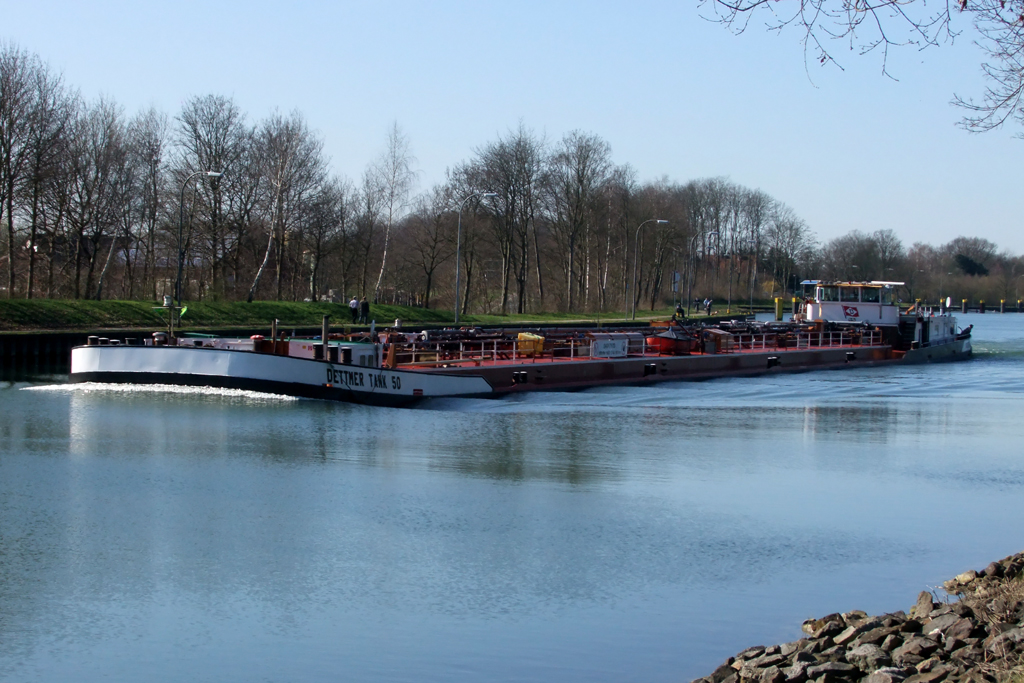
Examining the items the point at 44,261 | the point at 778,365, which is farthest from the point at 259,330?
the point at 778,365

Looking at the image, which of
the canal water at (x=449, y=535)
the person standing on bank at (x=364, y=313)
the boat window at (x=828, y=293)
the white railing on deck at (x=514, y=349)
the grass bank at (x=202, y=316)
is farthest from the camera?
the person standing on bank at (x=364, y=313)

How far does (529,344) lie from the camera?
31.3 metres

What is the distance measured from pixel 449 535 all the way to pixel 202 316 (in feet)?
128

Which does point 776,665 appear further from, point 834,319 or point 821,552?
point 834,319

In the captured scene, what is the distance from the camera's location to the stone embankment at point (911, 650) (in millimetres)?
6973

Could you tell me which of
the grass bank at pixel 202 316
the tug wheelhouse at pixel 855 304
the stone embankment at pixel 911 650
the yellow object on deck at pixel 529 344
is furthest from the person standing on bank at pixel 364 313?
the stone embankment at pixel 911 650

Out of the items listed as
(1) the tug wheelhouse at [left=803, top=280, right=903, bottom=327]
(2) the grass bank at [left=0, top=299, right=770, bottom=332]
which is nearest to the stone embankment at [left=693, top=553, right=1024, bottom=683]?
(2) the grass bank at [left=0, top=299, right=770, bottom=332]

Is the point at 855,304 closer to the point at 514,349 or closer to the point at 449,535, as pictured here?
the point at 514,349

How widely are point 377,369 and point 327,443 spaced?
521 centimetres

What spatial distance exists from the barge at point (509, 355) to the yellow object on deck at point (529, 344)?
0.11ft

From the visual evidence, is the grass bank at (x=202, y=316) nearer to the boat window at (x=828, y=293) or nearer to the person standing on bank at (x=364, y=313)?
the person standing on bank at (x=364, y=313)

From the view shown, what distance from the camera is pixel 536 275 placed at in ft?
270

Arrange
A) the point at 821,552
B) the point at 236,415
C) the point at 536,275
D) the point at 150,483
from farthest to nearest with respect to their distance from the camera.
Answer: the point at 536,275, the point at 236,415, the point at 150,483, the point at 821,552

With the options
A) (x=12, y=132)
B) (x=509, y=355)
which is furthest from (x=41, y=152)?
(x=509, y=355)
